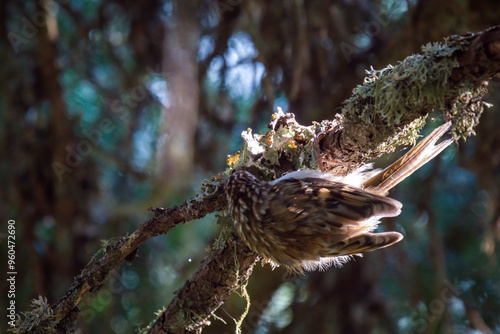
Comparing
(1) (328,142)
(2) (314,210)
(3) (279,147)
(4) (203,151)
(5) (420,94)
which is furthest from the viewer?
(4) (203,151)

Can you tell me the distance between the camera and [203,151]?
4008 millimetres

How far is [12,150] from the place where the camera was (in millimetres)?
3729

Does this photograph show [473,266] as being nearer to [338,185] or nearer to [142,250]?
[338,185]

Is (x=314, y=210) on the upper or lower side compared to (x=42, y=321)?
lower

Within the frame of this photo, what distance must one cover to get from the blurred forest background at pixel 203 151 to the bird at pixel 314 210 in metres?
1.07

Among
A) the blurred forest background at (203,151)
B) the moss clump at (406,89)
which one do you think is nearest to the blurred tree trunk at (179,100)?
the blurred forest background at (203,151)

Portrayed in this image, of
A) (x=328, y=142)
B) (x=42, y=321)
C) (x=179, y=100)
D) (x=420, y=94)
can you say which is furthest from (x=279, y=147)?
(x=179, y=100)

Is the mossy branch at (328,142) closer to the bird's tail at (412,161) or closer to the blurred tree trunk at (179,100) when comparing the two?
the bird's tail at (412,161)

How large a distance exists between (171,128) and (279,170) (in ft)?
3.90

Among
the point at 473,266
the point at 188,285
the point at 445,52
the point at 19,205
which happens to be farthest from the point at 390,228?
the point at 19,205

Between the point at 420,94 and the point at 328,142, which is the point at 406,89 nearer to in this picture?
the point at 420,94

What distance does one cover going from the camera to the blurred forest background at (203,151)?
3.21 m

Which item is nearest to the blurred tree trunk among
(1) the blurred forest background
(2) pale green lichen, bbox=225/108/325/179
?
(1) the blurred forest background

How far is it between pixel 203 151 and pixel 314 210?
210 cm
